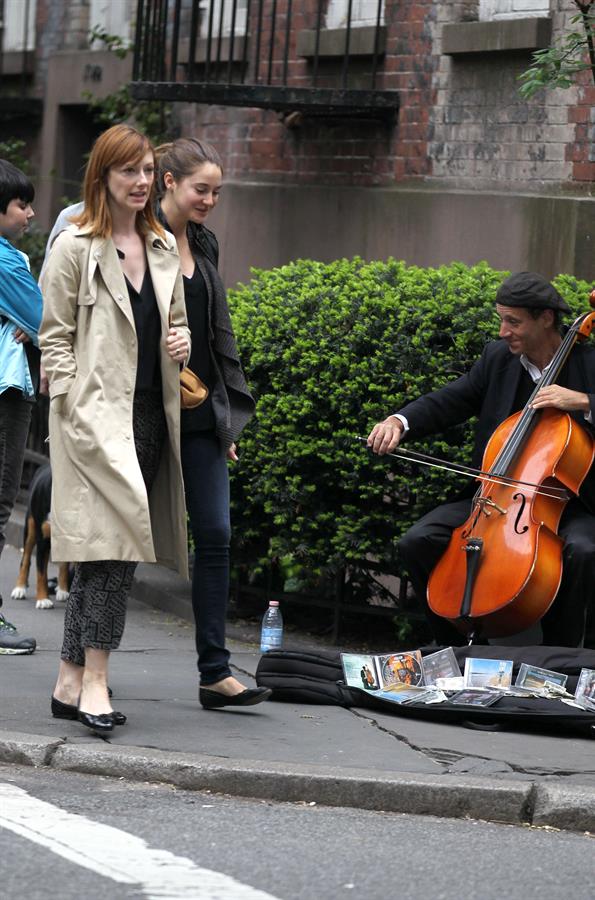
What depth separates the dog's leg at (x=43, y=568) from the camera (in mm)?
8664

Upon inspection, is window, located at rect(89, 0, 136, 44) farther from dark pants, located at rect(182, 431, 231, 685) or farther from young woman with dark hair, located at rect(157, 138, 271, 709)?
dark pants, located at rect(182, 431, 231, 685)

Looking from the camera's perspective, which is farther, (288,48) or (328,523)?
(288,48)

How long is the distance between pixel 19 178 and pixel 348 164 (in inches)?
173

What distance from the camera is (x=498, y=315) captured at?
7.27m

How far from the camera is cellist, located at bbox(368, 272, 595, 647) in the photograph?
6539 mm

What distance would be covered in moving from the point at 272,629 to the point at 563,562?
5.45 ft

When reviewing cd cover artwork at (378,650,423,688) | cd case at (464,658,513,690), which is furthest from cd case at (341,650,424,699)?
cd case at (464,658,513,690)

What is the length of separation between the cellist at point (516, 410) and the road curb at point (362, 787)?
128 centimetres

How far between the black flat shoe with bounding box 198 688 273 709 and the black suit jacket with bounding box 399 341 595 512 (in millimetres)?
1305

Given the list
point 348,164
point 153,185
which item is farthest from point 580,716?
point 348,164

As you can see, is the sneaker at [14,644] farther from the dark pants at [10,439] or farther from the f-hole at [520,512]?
the f-hole at [520,512]

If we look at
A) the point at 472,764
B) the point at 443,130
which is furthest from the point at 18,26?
the point at 472,764

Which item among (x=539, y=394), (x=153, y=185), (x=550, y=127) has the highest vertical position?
(x=550, y=127)

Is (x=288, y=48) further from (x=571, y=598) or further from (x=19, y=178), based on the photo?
(x=571, y=598)
